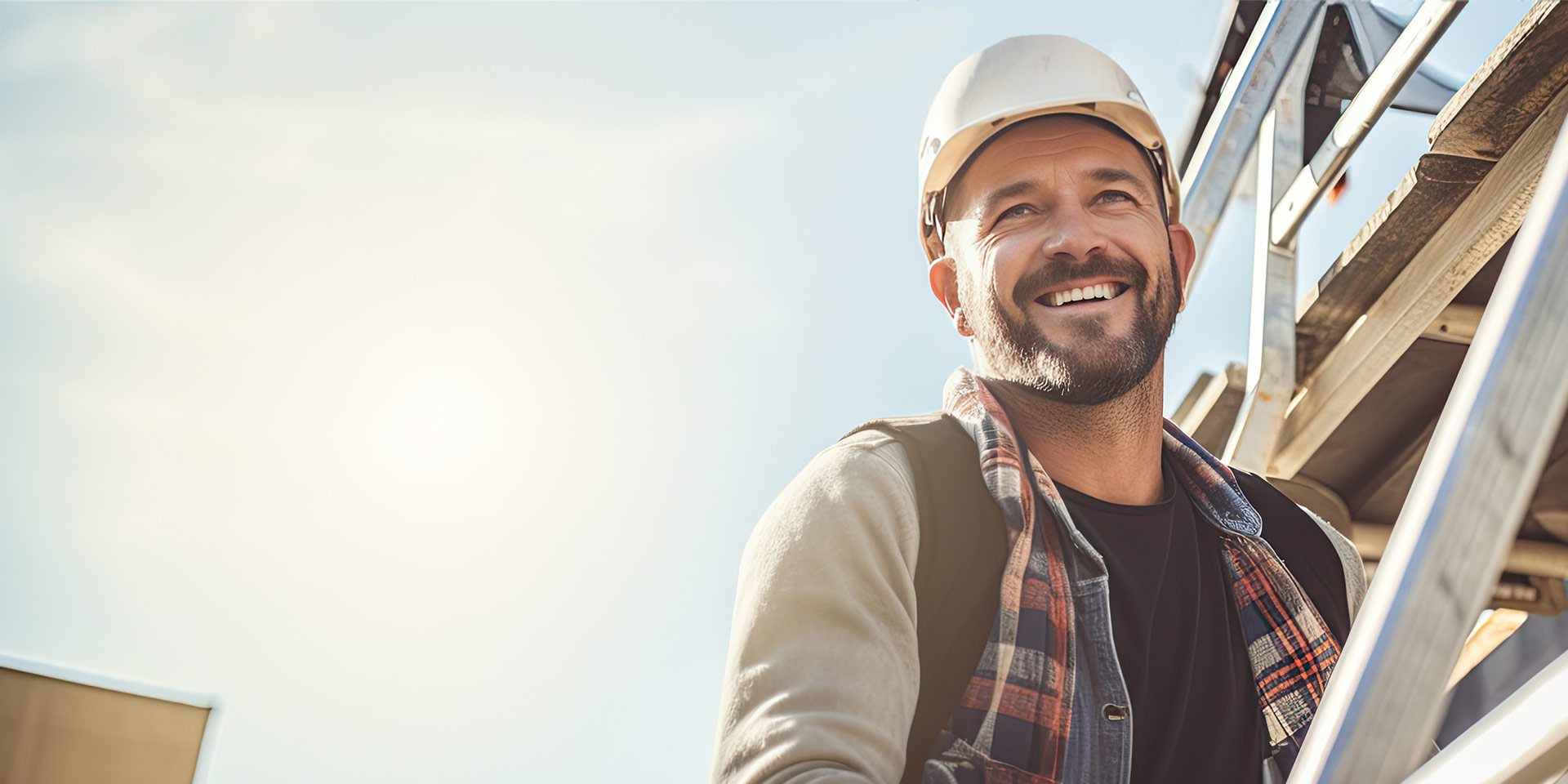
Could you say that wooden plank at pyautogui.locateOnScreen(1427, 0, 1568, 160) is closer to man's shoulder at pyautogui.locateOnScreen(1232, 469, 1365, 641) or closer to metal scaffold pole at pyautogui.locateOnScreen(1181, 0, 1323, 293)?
man's shoulder at pyautogui.locateOnScreen(1232, 469, 1365, 641)

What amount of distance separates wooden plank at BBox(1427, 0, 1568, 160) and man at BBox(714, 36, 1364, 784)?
3.24 ft

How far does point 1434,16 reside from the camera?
3.56 m

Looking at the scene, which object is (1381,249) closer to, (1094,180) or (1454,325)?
(1454,325)

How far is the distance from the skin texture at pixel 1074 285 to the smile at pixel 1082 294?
0.01 m

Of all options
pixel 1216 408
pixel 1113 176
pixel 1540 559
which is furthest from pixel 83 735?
pixel 1540 559

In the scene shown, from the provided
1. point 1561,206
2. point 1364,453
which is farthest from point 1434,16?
point 1561,206

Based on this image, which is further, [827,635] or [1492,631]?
[1492,631]

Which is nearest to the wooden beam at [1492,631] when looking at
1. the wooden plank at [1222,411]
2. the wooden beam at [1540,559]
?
the wooden beam at [1540,559]

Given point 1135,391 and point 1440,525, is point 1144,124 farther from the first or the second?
point 1440,525

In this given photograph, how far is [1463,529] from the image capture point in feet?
2.66

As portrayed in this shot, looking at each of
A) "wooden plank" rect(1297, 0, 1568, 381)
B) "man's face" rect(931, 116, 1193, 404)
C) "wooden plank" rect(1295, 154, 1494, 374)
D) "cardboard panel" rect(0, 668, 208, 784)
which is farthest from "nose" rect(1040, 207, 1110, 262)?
"cardboard panel" rect(0, 668, 208, 784)

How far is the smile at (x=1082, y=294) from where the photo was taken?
2.24 metres

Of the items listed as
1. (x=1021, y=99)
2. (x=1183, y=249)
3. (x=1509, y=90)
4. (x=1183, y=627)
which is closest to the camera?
(x=1183, y=627)

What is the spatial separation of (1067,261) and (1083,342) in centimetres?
17
